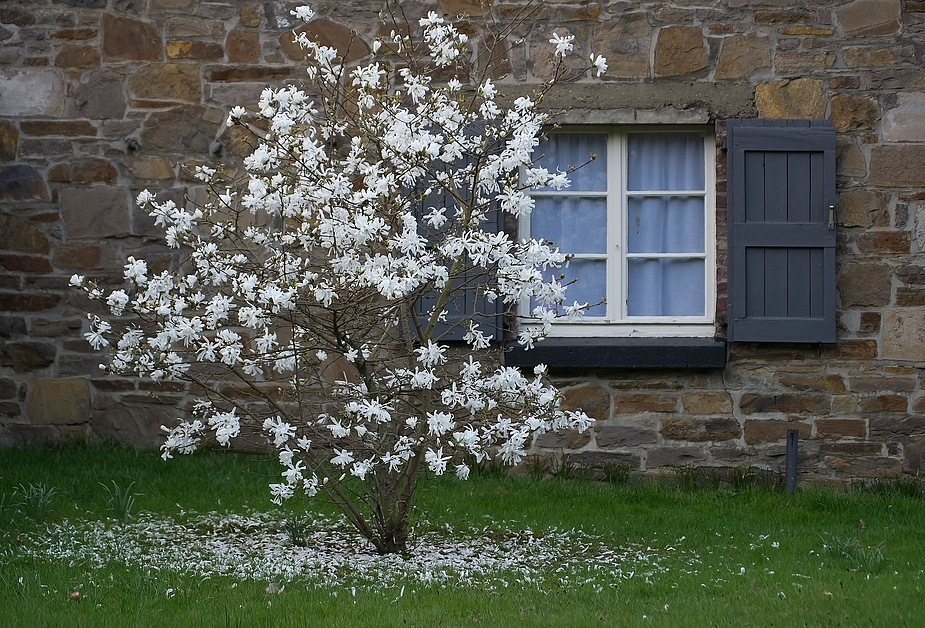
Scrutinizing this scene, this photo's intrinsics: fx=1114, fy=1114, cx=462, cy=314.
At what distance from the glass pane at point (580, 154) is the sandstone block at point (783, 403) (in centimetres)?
159

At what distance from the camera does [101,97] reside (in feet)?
23.2

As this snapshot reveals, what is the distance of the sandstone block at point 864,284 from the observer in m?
6.79

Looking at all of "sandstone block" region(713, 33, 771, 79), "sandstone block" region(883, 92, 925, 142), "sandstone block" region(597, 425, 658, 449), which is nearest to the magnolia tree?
"sandstone block" region(597, 425, 658, 449)

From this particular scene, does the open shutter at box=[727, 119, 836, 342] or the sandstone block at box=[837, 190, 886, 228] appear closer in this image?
the open shutter at box=[727, 119, 836, 342]

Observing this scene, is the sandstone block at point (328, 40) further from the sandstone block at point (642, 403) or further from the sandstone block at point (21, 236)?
Result: the sandstone block at point (642, 403)

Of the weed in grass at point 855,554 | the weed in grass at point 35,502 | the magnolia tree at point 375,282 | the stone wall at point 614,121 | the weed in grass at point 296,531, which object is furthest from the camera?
the stone wall at point 614,121

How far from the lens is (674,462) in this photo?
22.5ft

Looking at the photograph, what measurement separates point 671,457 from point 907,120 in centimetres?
252

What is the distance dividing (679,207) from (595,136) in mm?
697

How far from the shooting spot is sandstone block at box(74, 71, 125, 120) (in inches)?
279

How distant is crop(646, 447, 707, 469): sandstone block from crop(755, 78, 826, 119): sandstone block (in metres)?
2.12

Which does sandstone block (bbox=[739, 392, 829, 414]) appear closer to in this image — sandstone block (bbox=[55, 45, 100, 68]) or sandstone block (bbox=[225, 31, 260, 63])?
sandstone block (bbox=[225, 31, 260, 63])

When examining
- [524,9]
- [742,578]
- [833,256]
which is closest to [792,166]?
[833,256]

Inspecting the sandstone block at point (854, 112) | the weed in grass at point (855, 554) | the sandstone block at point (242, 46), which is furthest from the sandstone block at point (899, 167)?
the sandstone block at point (242, 46)
